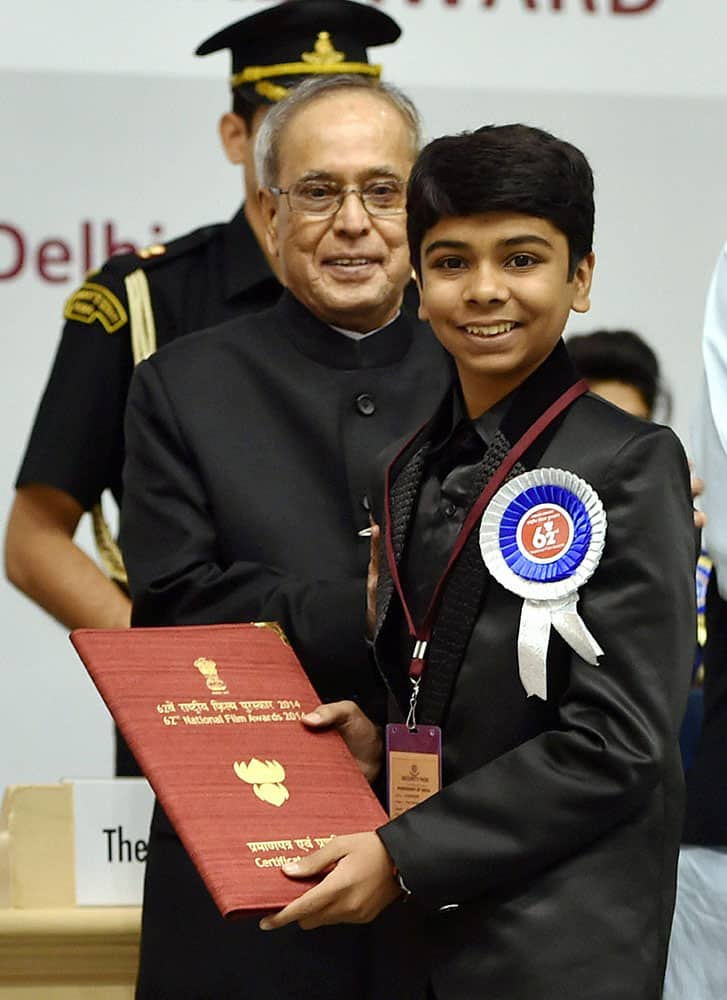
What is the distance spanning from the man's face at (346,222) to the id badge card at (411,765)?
59 centimetres

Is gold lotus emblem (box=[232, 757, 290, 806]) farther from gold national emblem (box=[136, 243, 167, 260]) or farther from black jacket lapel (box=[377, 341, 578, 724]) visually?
gold national emblem (box=[136, 243, 167, 260])

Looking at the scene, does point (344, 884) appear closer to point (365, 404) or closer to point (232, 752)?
point (232, 752)

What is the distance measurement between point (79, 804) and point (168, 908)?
311 mm

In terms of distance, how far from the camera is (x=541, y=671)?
1.56 m

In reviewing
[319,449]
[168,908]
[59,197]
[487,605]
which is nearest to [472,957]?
[487,605]

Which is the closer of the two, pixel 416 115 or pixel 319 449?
pixel 319 449

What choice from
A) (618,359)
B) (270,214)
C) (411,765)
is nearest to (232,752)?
(411,765)

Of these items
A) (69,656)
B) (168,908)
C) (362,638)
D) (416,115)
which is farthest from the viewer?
(69,656)

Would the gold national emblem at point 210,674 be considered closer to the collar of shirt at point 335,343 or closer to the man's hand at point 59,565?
the collar of shirt at point 335,343

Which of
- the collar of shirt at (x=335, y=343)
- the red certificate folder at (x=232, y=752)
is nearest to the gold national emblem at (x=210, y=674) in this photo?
the red certificate folder at (x=232, y=752)

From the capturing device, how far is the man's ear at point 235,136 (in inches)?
107

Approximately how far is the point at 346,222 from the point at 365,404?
0.19 metres

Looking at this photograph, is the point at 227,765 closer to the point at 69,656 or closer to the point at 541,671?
the point at 541,671

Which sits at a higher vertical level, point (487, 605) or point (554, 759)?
point (487, 605)
